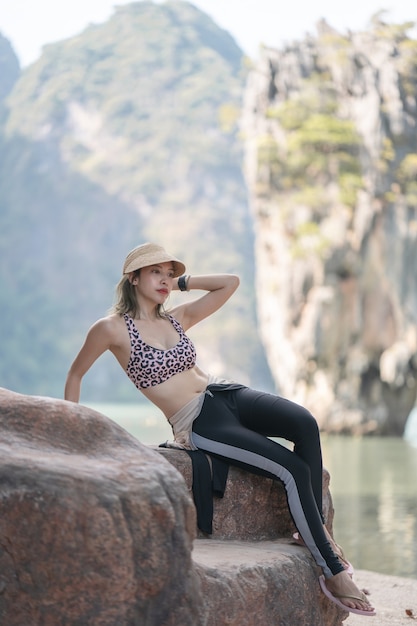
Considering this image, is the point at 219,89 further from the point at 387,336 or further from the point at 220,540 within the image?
the point at 220,540

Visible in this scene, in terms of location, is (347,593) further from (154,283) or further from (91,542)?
(154,283)

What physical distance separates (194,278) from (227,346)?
58936mm

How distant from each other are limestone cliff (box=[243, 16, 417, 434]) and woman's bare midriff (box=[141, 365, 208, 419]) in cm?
2030

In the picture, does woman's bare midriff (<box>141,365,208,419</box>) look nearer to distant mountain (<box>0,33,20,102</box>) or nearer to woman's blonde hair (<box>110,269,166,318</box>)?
woman's blonde hair (<box>110,269,166,318</box>)

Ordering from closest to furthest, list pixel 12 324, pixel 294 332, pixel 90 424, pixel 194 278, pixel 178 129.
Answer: pixel 90 424
pixel 194 278
pixel 294 332
pixel 12 324
pixel 178 129

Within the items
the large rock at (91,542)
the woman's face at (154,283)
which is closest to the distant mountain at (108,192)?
the woman's face at (154,283)

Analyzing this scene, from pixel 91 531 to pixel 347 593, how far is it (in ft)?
3.93

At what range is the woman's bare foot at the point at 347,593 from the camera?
135 inches

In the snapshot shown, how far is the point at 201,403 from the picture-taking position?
3.73 m

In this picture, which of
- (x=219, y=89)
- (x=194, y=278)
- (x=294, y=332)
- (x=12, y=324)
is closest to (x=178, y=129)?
(x=219, y=89)

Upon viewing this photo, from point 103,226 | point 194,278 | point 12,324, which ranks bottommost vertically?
point 12,324

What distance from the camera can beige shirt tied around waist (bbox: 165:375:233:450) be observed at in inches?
145

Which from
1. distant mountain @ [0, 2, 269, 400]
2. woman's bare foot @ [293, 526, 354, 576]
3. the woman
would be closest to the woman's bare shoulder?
the woman

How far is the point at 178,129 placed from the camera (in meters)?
82.8
